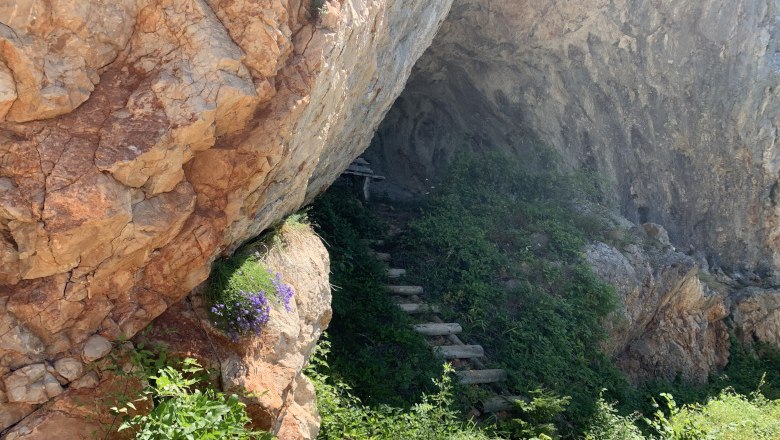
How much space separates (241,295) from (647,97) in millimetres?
10469

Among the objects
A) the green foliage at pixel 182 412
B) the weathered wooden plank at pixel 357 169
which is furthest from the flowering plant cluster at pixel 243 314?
the weathered wooden plank at pixel 357 169

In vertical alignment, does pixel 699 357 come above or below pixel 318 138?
below

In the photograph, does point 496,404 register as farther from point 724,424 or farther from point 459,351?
point 724,424

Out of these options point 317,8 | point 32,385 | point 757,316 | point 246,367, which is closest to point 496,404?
point 246,367

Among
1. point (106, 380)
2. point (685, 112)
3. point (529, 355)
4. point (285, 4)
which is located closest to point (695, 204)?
point (685, 112)

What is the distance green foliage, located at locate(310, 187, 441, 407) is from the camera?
660 cm

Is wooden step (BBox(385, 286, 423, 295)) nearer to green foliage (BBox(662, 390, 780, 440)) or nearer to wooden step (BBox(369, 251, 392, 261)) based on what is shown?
wooden step (BBox(369, 251, 392, 261))

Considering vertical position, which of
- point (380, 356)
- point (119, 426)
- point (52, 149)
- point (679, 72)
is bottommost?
point (380, 356)

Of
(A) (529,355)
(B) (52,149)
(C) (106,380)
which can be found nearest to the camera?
(B) (52,149)

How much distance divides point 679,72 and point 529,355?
722cm

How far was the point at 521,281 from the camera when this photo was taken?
9.27m

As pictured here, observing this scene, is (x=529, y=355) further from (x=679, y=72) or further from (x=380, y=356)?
(x=679, y=72)

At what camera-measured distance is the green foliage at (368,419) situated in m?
5.61

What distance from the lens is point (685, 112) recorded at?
12.3 metres
